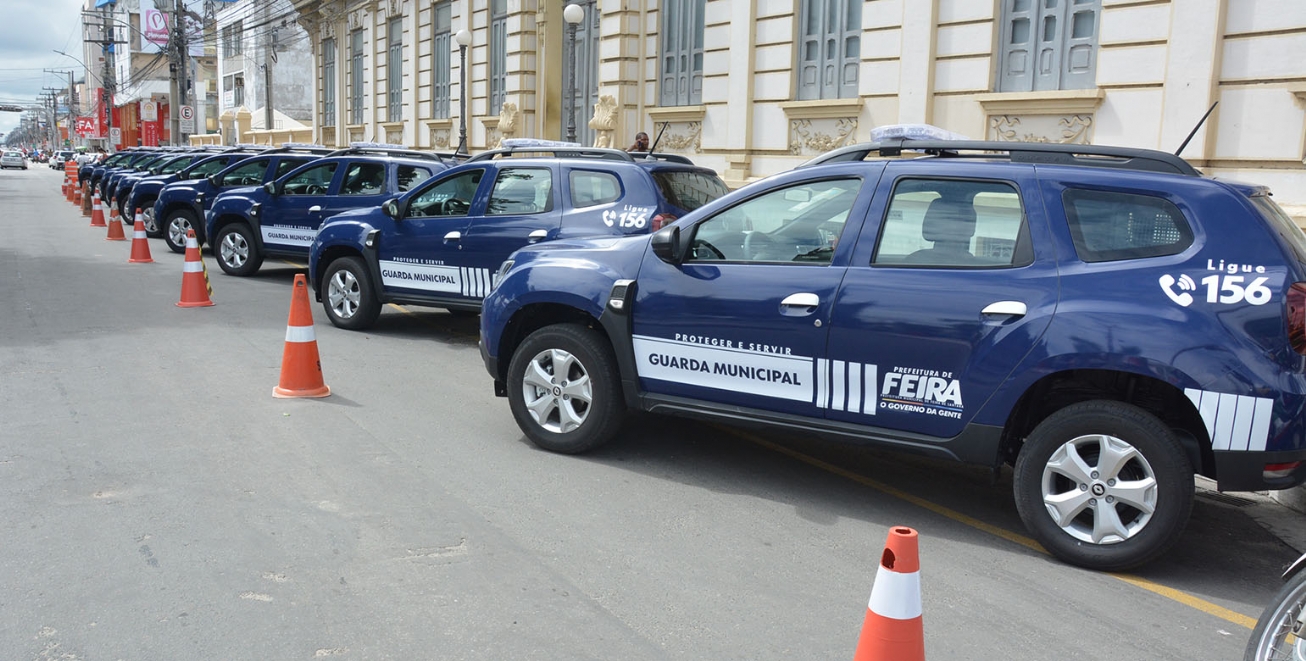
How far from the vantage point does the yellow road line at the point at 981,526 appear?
15.4 feet

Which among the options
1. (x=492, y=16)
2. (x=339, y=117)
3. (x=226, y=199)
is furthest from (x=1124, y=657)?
(x=339, y=117)

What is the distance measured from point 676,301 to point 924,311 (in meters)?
1.45

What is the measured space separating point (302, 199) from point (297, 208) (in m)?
0.15

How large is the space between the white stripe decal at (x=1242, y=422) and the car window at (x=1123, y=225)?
71 centimetres

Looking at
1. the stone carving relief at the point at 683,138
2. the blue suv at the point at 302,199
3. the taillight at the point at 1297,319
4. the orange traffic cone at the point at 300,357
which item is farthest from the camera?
the stone carving relief at the point at 683,138

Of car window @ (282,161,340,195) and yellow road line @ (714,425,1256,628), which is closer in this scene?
yellow road line @ (714,425,1256,628)

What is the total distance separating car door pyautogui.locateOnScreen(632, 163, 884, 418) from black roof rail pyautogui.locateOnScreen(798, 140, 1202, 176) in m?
0.22

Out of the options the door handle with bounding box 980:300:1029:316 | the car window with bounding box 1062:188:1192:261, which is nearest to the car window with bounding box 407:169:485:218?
the door handle with bounding box 980:300:1029:316

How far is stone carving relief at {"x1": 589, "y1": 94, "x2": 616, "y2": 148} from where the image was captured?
22016mm

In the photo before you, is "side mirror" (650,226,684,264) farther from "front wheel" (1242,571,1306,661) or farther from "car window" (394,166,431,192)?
"car window" (394,166,431,192)

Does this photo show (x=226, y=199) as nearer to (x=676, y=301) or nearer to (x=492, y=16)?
(x=676, y=301)

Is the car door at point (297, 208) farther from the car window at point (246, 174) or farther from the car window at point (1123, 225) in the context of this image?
the car window at point (1123, 225)

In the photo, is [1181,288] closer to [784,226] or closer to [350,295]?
[784,226]

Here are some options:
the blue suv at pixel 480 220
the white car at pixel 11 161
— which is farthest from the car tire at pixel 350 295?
the white car at pixel 11 161
